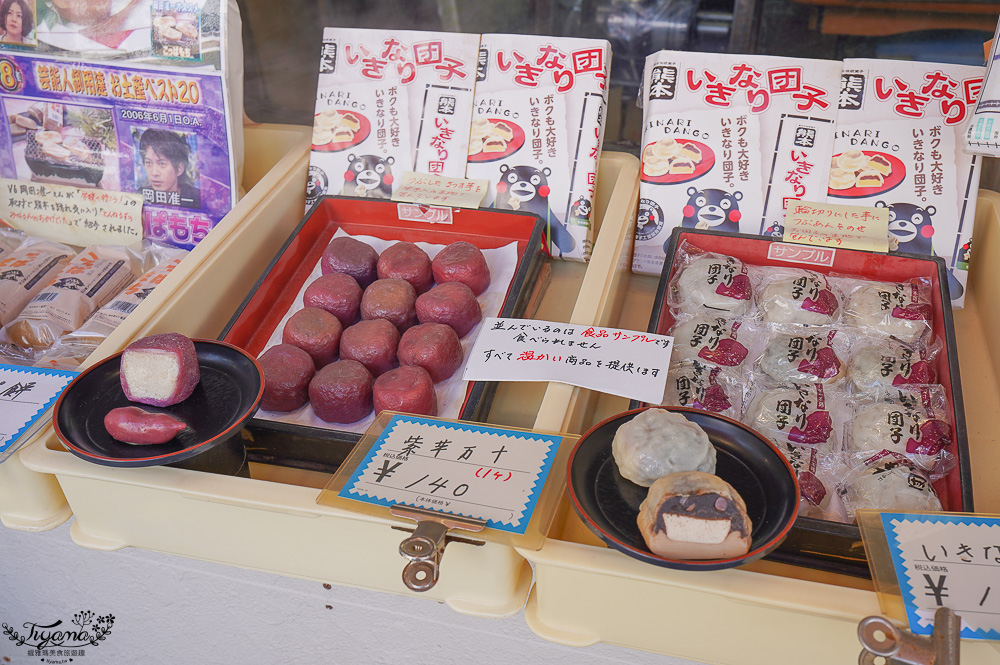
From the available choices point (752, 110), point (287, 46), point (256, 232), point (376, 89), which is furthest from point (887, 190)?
point (287, 46)

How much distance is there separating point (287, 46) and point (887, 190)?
4484mm

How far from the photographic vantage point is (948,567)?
3.16ft

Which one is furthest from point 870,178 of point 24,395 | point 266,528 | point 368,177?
point 24,395

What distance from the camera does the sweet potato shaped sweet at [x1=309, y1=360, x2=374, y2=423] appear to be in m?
1.46

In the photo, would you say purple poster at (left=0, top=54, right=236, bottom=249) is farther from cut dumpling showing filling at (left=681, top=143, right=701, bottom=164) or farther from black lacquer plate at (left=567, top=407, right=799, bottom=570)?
black lacquer plate at (left=567, top=407, right=799, bottom=570)

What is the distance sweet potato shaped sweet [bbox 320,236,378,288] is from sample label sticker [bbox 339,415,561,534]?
0.66 metres

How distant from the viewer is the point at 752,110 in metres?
1.86

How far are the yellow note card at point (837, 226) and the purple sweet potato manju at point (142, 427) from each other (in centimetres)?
140

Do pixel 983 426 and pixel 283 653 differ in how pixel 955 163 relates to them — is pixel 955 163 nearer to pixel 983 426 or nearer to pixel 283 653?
pixel 983 426

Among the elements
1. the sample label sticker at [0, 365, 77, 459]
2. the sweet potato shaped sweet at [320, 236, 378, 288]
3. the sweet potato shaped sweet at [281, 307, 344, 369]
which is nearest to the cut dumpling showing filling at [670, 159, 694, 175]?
the sweet potato shaped sweet at [320, 236, 378, 288]

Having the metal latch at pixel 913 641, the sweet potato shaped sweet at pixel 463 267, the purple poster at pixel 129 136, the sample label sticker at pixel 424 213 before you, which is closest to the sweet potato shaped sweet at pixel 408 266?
the sweet potato shaped sweet at pixel 463 267

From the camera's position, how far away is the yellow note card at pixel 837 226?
5.74ft

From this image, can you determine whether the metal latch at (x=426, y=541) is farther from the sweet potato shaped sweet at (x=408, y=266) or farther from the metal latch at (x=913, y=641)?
the sweet potato shaped sweet at (x=408, y=266)

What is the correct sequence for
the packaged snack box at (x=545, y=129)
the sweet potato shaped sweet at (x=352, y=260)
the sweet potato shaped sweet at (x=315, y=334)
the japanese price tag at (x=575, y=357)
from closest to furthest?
the japanese price tag at (x=575, y=357) < the sweet potato shaped sweet at (x=315, y=334) < the sweet potato shaped sweet at (x=352, y=260) < the packaged snack box at (x=545, y=129)
